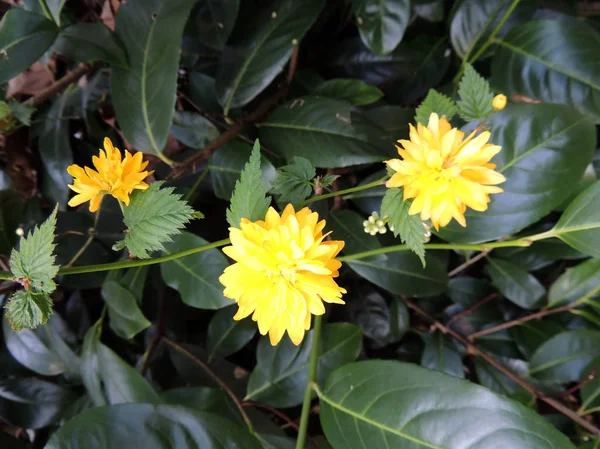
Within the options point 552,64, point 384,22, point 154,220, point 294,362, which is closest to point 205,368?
point 294,362

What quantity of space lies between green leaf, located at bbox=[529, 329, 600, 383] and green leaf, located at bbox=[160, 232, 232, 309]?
0.63 m

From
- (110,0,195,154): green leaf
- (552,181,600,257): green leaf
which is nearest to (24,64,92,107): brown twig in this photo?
(110,0,195,154): green leaf

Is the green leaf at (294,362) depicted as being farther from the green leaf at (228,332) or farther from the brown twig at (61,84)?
the brown twig at (61,84)

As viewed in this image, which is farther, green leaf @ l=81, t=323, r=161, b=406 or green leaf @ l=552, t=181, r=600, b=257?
green leaf @ l=81, t=323, r=161, b=406

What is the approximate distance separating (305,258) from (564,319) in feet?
2.65

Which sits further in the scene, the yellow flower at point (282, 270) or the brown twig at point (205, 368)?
the brown twig at point (205, 368)

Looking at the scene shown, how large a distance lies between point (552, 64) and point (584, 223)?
1.16ft

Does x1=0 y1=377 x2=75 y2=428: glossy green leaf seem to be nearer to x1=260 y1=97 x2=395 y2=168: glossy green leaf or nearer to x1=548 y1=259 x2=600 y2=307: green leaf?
x1=260 y1=97 x2=395 y2=168: glossy green leaf

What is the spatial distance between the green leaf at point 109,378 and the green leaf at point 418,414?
0.92 ft

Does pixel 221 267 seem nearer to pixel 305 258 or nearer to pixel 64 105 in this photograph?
pixel 305 258

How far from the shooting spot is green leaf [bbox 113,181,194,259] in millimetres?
455

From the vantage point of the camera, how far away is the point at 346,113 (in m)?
0.74

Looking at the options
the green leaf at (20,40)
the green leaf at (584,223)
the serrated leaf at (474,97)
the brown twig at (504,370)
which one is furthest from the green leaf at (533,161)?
the green leaf at (20,40)

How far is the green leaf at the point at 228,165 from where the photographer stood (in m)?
0.75
